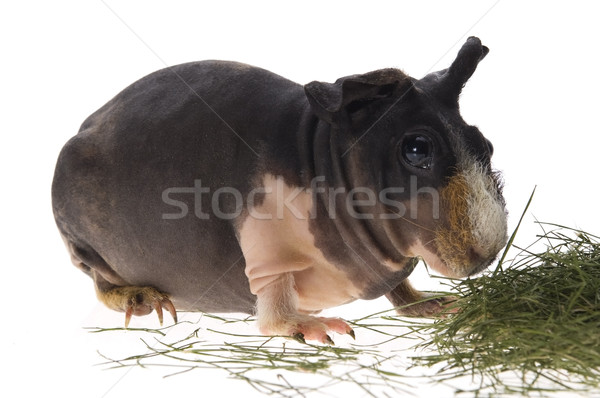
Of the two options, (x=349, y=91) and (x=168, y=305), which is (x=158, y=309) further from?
(x=349, y=91)

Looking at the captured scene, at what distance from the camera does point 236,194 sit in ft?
13.2

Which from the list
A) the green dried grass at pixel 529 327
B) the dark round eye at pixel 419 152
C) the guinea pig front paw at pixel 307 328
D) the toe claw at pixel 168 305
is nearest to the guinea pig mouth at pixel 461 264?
the green dried grass at pixel 529 327

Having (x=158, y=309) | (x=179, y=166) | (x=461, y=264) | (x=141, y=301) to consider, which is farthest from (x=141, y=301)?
(x=461, y=264)

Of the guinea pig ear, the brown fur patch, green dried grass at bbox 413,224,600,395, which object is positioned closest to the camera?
green dried grass at bbox 413,224,600,395

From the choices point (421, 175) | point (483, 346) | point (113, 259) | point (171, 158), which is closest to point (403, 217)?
point (421, 175)

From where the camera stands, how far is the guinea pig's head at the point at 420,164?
358cm

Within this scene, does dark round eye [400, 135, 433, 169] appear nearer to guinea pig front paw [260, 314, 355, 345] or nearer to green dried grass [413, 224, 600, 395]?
green dried grass [413, 224, 600, 395]

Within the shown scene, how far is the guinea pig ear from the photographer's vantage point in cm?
388

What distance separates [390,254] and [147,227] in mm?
1288

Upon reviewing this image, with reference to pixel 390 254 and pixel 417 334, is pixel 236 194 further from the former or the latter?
pixel 417 334

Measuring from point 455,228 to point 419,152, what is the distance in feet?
1.24

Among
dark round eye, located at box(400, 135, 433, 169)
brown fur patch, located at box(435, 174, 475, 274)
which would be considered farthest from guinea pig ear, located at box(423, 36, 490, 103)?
brown fur patch, located at box(435, 174, 475, 274)

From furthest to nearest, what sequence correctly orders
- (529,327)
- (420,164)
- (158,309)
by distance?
1. (158,309)
2. (420,164)
3. (529,327)

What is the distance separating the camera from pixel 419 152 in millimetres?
3643
